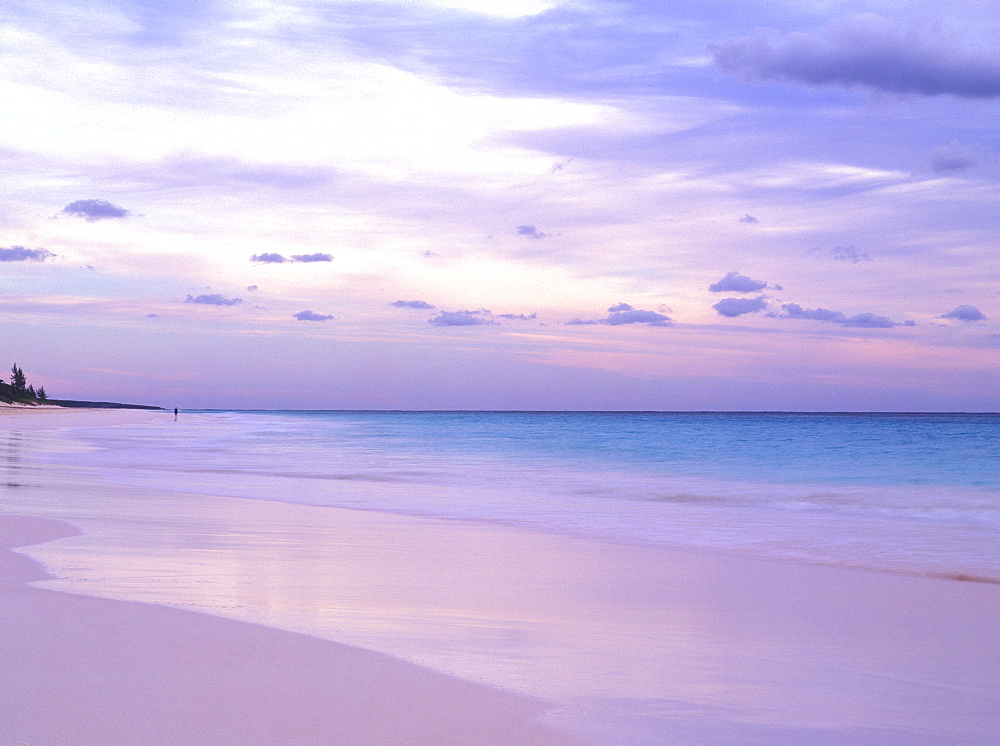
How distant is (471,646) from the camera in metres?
4.76

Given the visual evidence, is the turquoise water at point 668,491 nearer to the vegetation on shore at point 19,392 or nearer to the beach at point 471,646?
the beach at point 471,646

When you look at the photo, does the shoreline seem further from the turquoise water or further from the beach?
the turquoise water

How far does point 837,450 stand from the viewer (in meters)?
36.8

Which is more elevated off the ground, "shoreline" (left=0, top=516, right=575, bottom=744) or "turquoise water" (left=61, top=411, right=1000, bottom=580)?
"shoreline" (left=0, top=516, right=575, bottom=744)

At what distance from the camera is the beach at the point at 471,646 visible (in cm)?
361

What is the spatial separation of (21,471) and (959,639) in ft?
50.1

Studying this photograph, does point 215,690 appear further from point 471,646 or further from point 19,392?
point 19,392

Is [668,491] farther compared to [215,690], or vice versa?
[668,491]

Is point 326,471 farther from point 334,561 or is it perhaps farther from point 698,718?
point 698,718

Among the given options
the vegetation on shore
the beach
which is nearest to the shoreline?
the beach

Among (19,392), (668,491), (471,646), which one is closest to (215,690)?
(471,646)

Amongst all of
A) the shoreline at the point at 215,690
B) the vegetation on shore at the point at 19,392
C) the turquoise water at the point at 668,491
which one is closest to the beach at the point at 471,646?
the shoreline at the point at 215,690

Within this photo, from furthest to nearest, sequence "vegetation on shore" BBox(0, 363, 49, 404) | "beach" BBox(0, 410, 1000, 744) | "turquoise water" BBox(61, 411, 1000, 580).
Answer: "vegetation on shore" BBox(0, 363, 49, 404) → "turquoise water" BBox(61, 411, 1000, 580) → "beach" BBox(0, 410, 1000, 744)

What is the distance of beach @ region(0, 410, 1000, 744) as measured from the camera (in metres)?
3.61
